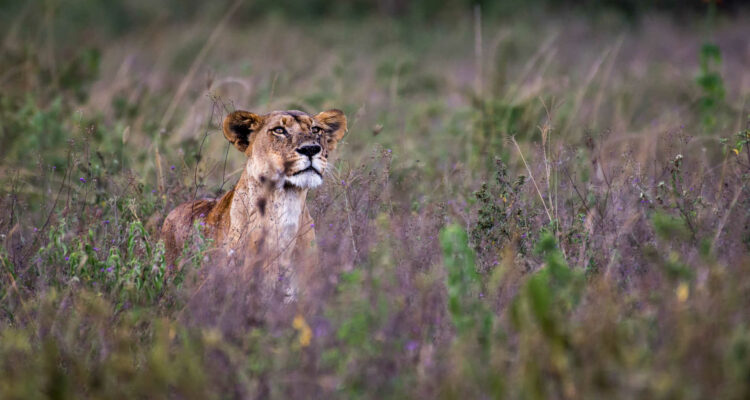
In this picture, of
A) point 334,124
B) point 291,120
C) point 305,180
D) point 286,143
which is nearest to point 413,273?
point 305,180

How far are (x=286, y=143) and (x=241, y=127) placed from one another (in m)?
0.50

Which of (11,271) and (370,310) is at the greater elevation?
(370,310)

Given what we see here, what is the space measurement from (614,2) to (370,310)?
19526mm

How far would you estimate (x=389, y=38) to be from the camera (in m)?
18.3

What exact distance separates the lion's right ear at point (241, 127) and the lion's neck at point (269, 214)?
33 centimetres

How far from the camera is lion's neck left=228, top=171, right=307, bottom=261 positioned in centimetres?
470

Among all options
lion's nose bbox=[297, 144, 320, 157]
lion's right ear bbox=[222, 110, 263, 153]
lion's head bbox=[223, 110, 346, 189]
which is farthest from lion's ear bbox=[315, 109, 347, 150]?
lion's nose bbox=[297, 144, 320, 157]

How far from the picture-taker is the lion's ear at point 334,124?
17.8 feet

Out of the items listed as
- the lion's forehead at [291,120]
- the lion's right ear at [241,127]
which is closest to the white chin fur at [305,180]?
the lion's forehead at [291,120]

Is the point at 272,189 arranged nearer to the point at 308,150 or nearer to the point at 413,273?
the point at 308,150

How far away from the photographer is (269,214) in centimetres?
480

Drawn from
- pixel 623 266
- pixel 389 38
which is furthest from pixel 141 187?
pixel 389 38

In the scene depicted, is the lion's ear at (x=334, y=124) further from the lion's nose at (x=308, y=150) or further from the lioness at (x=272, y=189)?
the lion's nose at (x=308, y=150)

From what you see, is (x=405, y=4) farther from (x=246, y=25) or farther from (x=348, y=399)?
(x=348, y=399)
